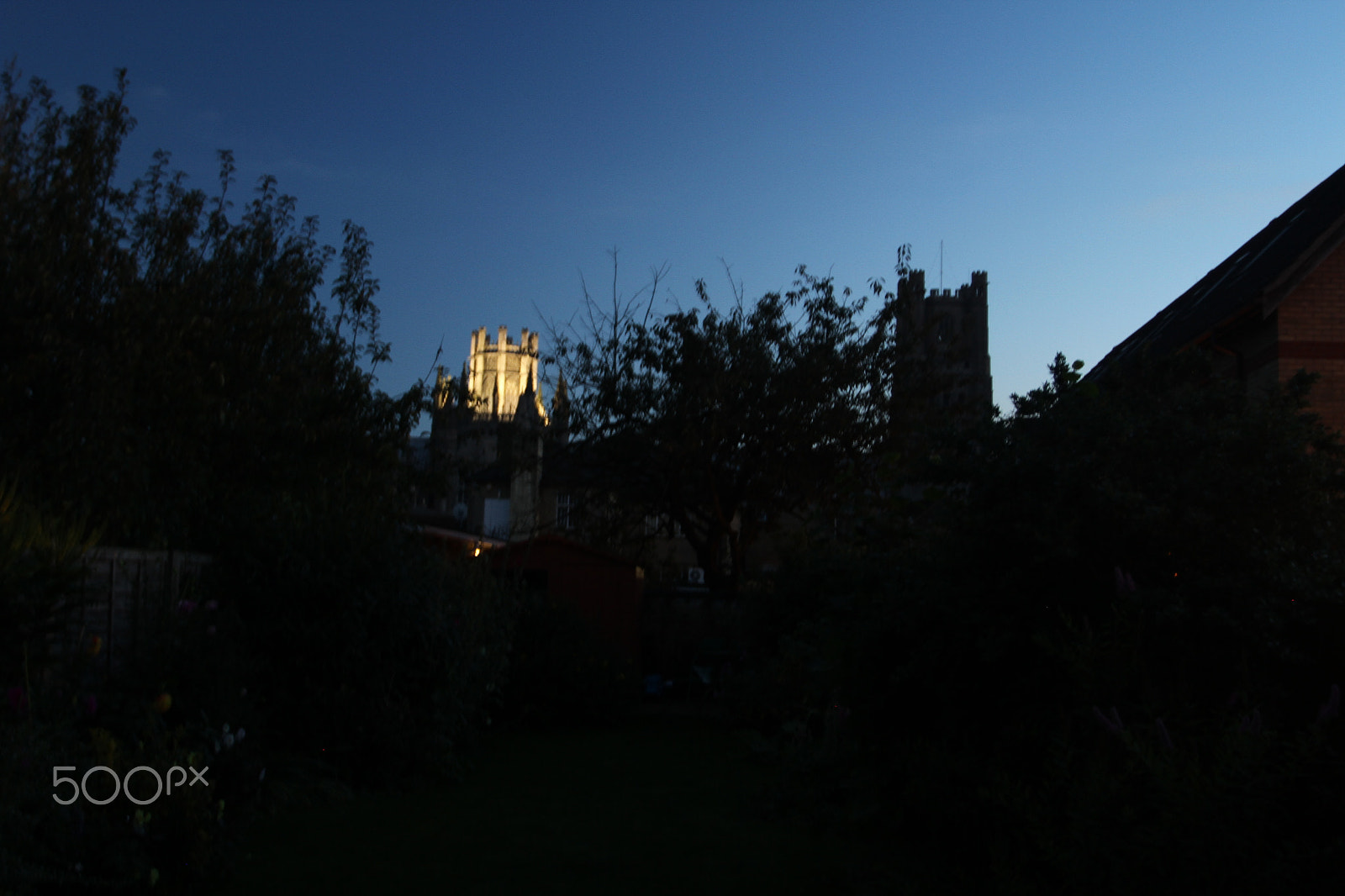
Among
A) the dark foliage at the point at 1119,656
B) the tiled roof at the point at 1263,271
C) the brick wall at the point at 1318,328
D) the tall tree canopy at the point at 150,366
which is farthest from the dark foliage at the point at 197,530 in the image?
the brick wall at the point at 1318,328

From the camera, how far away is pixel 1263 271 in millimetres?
15867

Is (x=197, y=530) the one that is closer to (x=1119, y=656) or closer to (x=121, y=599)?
(x=121, y=599)

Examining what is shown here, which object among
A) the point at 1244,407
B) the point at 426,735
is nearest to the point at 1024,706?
the point at 1244,407

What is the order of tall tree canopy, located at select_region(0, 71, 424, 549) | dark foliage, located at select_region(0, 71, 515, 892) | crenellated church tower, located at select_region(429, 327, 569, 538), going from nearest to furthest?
dark foliage, located at select_region(0, 71, 515, 892) → tall tree canopy, located at select_region(0, 71, 424, 549) → crenellated church tower, located at select_region(429, 327, 569, 538)

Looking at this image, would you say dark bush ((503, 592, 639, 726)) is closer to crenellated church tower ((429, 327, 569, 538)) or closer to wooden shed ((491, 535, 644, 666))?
crenellated church tower ((429, 327, 569, 538))

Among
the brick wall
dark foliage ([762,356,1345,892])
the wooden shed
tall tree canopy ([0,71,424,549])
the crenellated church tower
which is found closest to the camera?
dark foliage ([762,356,1345,892])

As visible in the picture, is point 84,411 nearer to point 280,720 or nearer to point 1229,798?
point 280,720

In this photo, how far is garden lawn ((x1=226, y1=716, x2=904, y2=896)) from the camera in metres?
6.32

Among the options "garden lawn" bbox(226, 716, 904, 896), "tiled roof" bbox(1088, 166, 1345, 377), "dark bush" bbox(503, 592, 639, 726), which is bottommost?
"garden lawn" bbox(226, 716, 904, 896)

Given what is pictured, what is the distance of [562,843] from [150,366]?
6154 millimetres

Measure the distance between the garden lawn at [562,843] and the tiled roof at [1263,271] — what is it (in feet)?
20.8

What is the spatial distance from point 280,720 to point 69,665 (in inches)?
113

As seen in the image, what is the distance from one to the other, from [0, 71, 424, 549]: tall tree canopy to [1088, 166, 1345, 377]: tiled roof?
9.02 meters

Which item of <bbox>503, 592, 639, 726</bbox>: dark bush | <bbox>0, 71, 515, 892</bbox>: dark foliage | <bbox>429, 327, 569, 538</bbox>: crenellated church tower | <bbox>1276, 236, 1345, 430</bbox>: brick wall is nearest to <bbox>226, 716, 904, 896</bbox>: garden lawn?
<bbox>0, 71, 515, 892</bbox>: dark foliage
